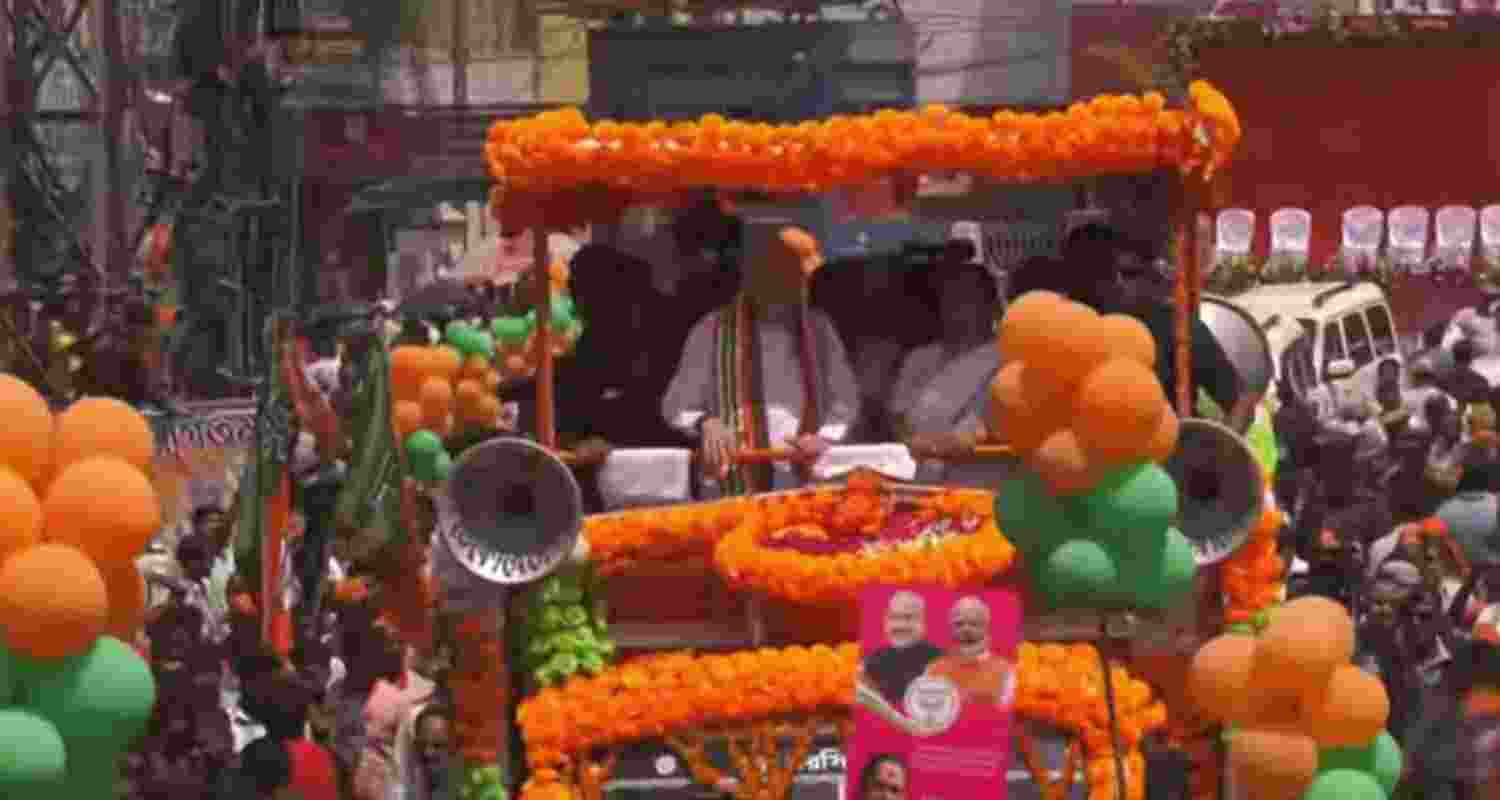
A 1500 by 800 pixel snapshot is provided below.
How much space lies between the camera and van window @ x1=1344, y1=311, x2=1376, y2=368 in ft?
A: 77.6

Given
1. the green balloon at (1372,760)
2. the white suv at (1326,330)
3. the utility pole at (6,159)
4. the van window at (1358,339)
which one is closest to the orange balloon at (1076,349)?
the green balloon at (1372,760)

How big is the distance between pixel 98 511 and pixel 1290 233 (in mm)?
25746

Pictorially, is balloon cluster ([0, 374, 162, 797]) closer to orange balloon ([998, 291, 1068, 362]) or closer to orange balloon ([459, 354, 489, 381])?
→ orange balloon ([998, 291, 1068, 362])

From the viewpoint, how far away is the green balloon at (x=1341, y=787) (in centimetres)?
1029

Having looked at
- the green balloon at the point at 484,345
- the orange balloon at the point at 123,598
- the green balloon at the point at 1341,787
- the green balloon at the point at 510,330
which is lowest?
the green balloon at the point at 510,330

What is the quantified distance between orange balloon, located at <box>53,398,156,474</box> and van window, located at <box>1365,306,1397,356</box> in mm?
14664

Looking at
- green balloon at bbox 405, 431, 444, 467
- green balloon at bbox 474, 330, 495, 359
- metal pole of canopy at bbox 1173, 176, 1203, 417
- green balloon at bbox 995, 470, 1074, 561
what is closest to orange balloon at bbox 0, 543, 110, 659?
green balloon at bbox 995, 470, 1074, 561

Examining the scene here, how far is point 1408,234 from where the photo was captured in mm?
35188

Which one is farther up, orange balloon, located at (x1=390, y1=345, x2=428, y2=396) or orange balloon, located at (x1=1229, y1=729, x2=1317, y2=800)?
orange balloon, located at (x1=390, y1=345, x2=428, y2=396)

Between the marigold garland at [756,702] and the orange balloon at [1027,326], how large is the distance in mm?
1080

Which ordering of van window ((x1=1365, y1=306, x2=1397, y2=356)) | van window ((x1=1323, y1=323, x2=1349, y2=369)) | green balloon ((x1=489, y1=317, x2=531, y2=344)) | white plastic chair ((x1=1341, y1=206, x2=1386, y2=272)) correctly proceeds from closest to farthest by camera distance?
1. green balloon ((x1=489, y1=317, x2=531, y2=344))
2. van window ((x1=1323, y1=323, x2=1349, y2=369))
3. van window ((x1=1365, y1=306, x2=1397, y2=356))
4. white plastic chair ((x1=1341, y1=206, x2=1386, y2=272))

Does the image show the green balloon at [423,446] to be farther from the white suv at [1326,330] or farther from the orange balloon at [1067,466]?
the white suv at [1326,330]

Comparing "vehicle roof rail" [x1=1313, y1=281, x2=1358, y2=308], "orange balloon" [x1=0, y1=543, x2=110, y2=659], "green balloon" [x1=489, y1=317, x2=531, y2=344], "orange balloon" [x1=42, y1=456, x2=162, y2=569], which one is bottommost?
"vehicle roof rail" [x1=1313, y1=281, x2=1358, y2=308]

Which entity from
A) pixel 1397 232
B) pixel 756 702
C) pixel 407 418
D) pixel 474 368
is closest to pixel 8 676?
pixel 756 702
